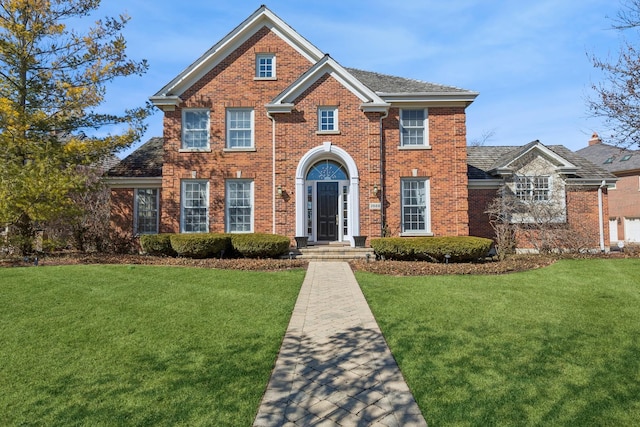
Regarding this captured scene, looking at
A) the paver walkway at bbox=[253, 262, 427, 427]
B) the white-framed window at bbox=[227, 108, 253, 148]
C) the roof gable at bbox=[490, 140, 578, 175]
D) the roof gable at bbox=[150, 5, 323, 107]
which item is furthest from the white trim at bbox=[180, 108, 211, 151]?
the roof gable at bbox=[490, 140, 578, 175]

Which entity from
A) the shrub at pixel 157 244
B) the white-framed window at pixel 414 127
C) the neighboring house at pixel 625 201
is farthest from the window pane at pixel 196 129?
the neighboring house at pixel 625 201

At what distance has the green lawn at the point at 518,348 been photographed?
3674mm

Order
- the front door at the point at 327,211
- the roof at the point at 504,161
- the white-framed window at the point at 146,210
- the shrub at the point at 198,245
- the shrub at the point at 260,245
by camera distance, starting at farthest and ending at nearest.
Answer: the white-framed window at the point at 146,210 < the roof at the point at 504,161 < the front door at the point at 327,211 < the shrub at the point at 198,245 < the shrub at the point at 260,245

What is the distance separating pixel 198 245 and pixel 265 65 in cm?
852

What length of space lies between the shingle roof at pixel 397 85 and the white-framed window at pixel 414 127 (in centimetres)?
90

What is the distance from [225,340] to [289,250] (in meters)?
9.14

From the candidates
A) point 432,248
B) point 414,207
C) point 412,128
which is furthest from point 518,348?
point 412,128

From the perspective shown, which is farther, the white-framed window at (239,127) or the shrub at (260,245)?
the white-framed window at (239,127)

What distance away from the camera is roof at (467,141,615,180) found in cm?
1702

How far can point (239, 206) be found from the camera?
16.0 m

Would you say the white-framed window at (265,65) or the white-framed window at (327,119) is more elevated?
the white-framed window at (265,65)

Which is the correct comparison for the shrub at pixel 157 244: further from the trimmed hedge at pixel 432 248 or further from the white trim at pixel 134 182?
the trimmed hedge at pixel 432 248

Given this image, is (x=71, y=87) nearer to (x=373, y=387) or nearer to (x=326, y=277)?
(x=326, y=277)

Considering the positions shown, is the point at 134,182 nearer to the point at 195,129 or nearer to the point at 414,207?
the point at 195,129
